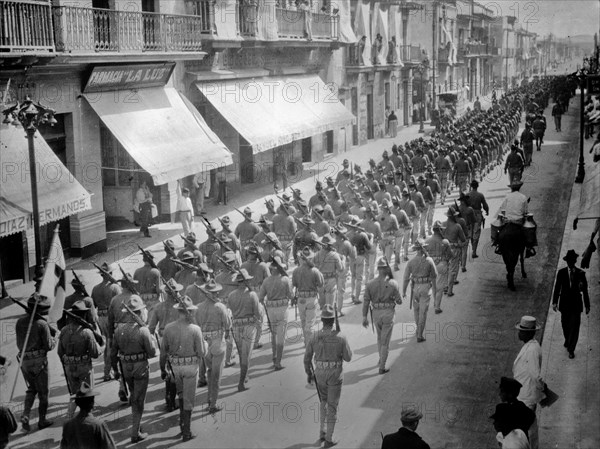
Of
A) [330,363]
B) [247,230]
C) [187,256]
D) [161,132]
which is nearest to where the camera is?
[330,363]

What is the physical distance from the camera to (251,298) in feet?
36.3

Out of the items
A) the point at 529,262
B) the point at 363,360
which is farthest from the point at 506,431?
the point at 529,262

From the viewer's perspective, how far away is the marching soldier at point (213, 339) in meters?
10.4

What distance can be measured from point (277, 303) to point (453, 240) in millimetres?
4950

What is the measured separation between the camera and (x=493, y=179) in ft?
96.6

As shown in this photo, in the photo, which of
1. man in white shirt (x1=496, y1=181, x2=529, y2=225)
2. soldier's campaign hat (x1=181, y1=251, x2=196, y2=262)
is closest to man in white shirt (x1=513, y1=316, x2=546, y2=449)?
soldier's campaign hat (x1=181, y1=251, x2=196, y2=262)

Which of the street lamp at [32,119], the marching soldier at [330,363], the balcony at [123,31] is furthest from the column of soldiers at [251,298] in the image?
the balcony at [123,31]

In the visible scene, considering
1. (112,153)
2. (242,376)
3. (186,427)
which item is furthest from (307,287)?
(112,153)

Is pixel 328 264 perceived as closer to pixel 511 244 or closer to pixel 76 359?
pixel 511 244

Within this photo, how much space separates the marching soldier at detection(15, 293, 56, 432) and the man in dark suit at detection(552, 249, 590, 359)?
7.11 m

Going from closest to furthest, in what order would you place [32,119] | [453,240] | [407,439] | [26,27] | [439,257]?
[407,439] < [32,119] < [439,257] < [453,240] < [26,27]

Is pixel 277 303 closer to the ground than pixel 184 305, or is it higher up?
closer to the ground

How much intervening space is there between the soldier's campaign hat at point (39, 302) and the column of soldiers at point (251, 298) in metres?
0.03

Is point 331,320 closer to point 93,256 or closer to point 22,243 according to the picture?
point 22,243
